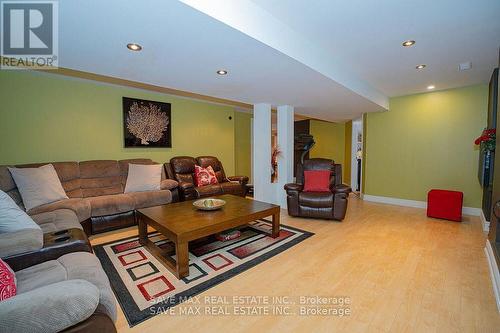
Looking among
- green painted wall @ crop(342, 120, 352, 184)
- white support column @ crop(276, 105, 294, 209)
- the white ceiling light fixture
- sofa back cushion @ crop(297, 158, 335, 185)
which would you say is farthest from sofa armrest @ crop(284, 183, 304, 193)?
green painted wall @ crop(342, 120, 352, 184)

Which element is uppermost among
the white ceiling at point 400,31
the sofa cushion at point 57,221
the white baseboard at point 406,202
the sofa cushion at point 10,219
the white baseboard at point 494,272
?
the white ceiling at point 400,31

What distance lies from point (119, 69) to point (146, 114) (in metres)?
1.65

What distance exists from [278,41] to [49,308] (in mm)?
2186

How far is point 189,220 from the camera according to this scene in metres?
2.28

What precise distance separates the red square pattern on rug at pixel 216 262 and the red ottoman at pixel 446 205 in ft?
11.4

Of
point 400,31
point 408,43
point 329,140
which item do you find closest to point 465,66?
point 408,43

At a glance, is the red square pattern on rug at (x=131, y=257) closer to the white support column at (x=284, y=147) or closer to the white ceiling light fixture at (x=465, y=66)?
the white support column at (x=284, y=147)

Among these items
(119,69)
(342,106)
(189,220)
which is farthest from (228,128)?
(189,220)

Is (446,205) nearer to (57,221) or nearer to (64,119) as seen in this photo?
(57,221)

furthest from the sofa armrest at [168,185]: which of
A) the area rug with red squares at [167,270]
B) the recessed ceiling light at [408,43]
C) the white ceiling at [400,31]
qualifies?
the recessed ceiling light at [408,43]

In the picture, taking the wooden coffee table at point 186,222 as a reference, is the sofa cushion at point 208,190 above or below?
above

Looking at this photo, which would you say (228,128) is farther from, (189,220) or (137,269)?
(137,269)

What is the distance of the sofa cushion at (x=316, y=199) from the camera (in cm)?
351

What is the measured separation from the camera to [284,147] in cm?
446
